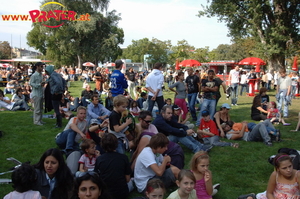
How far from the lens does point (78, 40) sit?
130 feet

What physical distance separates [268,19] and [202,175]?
76.9ft

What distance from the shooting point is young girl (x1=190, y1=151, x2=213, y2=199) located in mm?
3650

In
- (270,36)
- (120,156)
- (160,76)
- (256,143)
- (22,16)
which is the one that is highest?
(22,16)

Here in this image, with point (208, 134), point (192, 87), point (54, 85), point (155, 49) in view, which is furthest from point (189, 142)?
point (155, 49)

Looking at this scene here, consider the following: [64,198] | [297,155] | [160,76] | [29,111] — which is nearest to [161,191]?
[64,198]

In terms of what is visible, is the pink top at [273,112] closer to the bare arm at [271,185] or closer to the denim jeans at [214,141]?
the denim jeans at [214,141]

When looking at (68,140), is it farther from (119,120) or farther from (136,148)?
(136,148)

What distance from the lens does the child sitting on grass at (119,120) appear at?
15.7 ft

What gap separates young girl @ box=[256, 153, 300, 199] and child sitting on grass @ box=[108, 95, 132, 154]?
2368mm

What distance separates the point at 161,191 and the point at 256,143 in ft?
15.2

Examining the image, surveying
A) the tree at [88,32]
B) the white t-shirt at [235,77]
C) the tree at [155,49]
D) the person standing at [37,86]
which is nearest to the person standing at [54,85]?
the person standing at [37,86]

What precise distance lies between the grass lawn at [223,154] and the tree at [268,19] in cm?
1521

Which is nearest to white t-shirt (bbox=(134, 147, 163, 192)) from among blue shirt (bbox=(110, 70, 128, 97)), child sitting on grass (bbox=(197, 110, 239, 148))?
child sitting on grass (bbox=(197, 110, 239, 148))

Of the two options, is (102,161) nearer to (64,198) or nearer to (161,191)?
(64,198)
